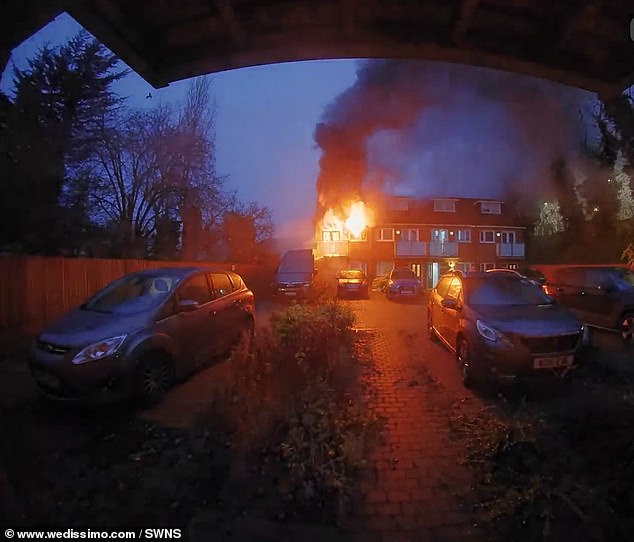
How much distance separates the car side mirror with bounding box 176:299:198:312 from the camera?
523 centimetres

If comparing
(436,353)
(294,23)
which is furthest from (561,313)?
(294,23)

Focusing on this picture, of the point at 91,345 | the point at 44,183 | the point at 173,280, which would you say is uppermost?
the point at 44,183

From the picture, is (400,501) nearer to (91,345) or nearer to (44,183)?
(91,345)

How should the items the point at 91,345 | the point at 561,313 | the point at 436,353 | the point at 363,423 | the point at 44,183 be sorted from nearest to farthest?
the point at 363,423 < the point at 91,345 < the point at 561,313 < the point at 436,353 < the point at 44,183

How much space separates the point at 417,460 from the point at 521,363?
2.01 metres

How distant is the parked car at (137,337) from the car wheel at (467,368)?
10.7ft

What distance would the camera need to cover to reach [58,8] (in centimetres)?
229

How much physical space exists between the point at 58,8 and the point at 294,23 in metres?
1.35

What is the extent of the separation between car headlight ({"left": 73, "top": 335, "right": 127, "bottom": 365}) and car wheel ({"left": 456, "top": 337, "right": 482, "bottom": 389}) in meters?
3.83

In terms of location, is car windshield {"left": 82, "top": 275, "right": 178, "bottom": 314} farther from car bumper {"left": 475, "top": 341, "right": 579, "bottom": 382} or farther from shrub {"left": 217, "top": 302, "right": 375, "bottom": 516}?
car bumper {"left": 475, "top": 341, "right": 579, "bottom": 382}

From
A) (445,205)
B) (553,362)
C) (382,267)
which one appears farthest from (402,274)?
(553,362)

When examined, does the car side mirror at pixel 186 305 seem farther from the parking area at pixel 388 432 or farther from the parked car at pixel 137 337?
the parking area at pixel 388 432

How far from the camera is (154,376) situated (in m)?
4.61

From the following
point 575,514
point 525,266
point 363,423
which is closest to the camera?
point 575,514
